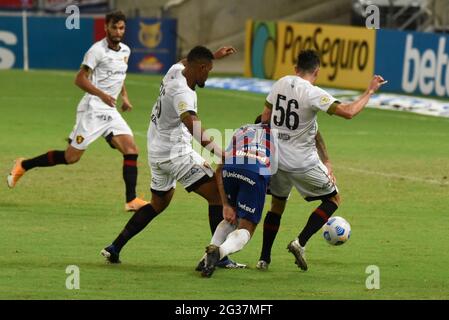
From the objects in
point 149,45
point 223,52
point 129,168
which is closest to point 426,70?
point 149,45

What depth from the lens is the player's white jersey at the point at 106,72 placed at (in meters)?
15.1

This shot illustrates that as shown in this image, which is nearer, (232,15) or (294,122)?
(294,122)

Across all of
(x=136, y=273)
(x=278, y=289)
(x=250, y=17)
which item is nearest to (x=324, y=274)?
(x=278, y=289)

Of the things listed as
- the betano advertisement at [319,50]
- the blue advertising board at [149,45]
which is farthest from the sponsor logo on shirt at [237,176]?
the blue advertising board at [149,45]

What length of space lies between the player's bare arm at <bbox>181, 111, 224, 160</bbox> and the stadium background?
1107mm

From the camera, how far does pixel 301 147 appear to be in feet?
36.5

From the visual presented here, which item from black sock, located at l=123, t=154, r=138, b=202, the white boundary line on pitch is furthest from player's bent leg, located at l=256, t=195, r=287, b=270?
the white boundary line on pitch

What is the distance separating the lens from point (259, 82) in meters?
32.3

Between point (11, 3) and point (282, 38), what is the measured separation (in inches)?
485

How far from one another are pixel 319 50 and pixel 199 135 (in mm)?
20201

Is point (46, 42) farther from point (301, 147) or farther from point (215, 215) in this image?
point (301, 147)

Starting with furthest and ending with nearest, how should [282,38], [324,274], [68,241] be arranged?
[282,38]
[68,241]
[324,274]

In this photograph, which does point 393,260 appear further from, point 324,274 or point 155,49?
point 155,49
